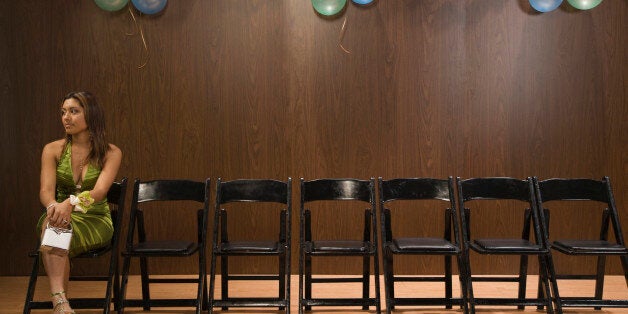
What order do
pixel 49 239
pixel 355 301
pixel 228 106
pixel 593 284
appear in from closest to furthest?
pixel 49 239
pixel 355 301
pixel 593 284
pixel 228 106

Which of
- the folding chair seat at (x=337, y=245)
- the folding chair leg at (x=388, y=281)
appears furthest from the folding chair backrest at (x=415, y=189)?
the folding chair leg at (x=388, y=281)

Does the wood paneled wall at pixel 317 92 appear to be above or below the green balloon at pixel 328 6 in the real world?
below

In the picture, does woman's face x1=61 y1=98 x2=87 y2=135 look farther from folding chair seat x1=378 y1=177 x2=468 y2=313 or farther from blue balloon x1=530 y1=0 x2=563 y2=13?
blue balloon x1=530 y1=0 x2=563 y2=13

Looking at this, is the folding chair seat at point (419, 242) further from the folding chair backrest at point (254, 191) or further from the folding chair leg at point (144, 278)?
A: the folding chair leg at point (144, 278)

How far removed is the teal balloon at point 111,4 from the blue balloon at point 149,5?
4.3 inches

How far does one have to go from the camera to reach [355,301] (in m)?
3.85

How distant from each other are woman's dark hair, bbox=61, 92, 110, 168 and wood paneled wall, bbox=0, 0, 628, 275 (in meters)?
0.97

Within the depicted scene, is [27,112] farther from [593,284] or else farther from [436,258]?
[593,284]

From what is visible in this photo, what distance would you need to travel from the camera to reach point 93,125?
13.2ft

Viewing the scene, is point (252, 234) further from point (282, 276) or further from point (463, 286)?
point (463, 286)

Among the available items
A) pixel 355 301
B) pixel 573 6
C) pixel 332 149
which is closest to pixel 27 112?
pixel 332 149

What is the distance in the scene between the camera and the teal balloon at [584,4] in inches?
189

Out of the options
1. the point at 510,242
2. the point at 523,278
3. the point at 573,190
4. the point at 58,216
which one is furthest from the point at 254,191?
the point at 573,190

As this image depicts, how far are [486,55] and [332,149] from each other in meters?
1.50
